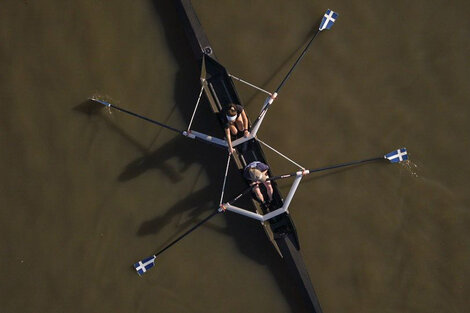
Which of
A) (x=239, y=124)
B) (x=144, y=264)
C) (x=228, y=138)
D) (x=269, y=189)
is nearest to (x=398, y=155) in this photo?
(x=269, y=189)

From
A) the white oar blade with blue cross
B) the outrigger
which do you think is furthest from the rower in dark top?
the white oar blade with blue cross

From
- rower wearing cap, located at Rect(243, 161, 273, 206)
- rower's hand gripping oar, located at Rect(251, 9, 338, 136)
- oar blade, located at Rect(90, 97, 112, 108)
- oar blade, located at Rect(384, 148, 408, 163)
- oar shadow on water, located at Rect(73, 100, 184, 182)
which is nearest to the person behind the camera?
rower wearing cap, located at Rect(243, 161, 273, 206)

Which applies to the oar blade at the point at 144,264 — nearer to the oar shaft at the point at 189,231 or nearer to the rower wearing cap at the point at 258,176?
the oar shaft at the point at 189,231

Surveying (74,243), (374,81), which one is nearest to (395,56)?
(374,81)

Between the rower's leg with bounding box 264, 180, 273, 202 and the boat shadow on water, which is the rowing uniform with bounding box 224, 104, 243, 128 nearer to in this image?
the boat shadow on water

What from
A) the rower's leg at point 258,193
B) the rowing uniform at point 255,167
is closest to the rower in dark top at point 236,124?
the rowing uniform at point 255,167

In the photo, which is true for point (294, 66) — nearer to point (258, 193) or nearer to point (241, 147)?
point (241, 147)
